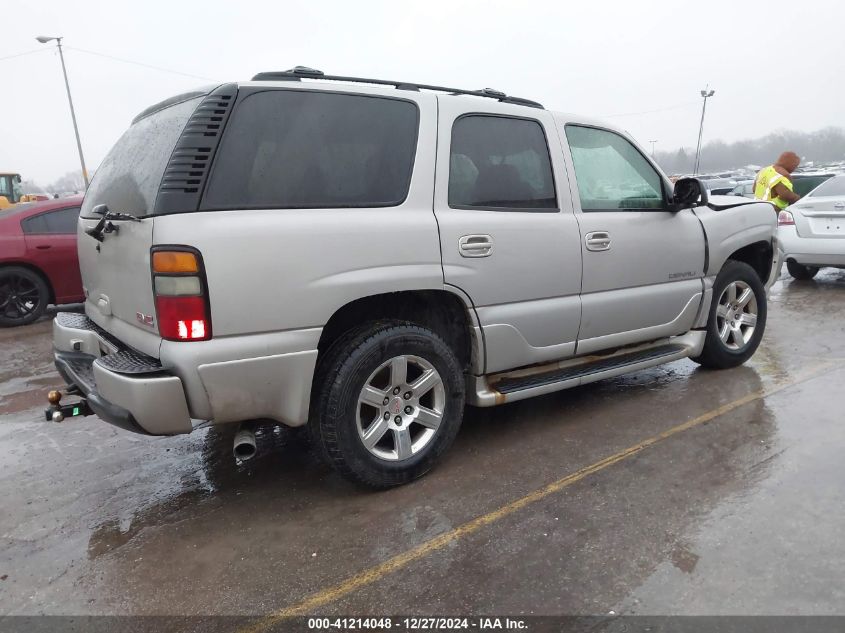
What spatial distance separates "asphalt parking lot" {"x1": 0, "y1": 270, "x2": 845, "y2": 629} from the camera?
235 cm

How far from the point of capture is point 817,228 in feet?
26.8

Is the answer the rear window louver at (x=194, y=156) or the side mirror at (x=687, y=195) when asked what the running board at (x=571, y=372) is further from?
the rear window louver at (x=194, y=156)

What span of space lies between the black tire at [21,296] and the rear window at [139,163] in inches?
185

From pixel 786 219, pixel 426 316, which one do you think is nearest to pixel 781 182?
pixel 786 219

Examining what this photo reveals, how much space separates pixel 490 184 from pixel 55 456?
3.11m

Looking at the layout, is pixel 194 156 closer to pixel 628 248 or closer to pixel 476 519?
pixel 476 519

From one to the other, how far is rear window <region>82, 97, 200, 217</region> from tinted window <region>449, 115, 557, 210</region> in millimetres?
1362

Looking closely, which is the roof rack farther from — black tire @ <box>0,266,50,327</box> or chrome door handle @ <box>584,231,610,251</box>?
black tire @ <box>0,266,50,327</box>

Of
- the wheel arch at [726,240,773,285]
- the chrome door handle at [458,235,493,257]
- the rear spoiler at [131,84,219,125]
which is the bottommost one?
the wheel arch at [726,240,773,285]

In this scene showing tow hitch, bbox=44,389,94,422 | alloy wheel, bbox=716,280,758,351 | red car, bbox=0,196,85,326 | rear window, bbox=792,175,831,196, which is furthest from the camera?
rear window, bbox=792,175,831,196

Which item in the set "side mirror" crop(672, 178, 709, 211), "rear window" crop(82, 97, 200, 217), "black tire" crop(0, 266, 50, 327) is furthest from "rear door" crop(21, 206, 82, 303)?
"side mirror" crop(672, 178, 709, 211)

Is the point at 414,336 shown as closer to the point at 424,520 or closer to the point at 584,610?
the point at 424,520

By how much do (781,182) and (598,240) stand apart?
6457 mm

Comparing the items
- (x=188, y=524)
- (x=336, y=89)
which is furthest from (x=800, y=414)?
(x=188, y=524)
